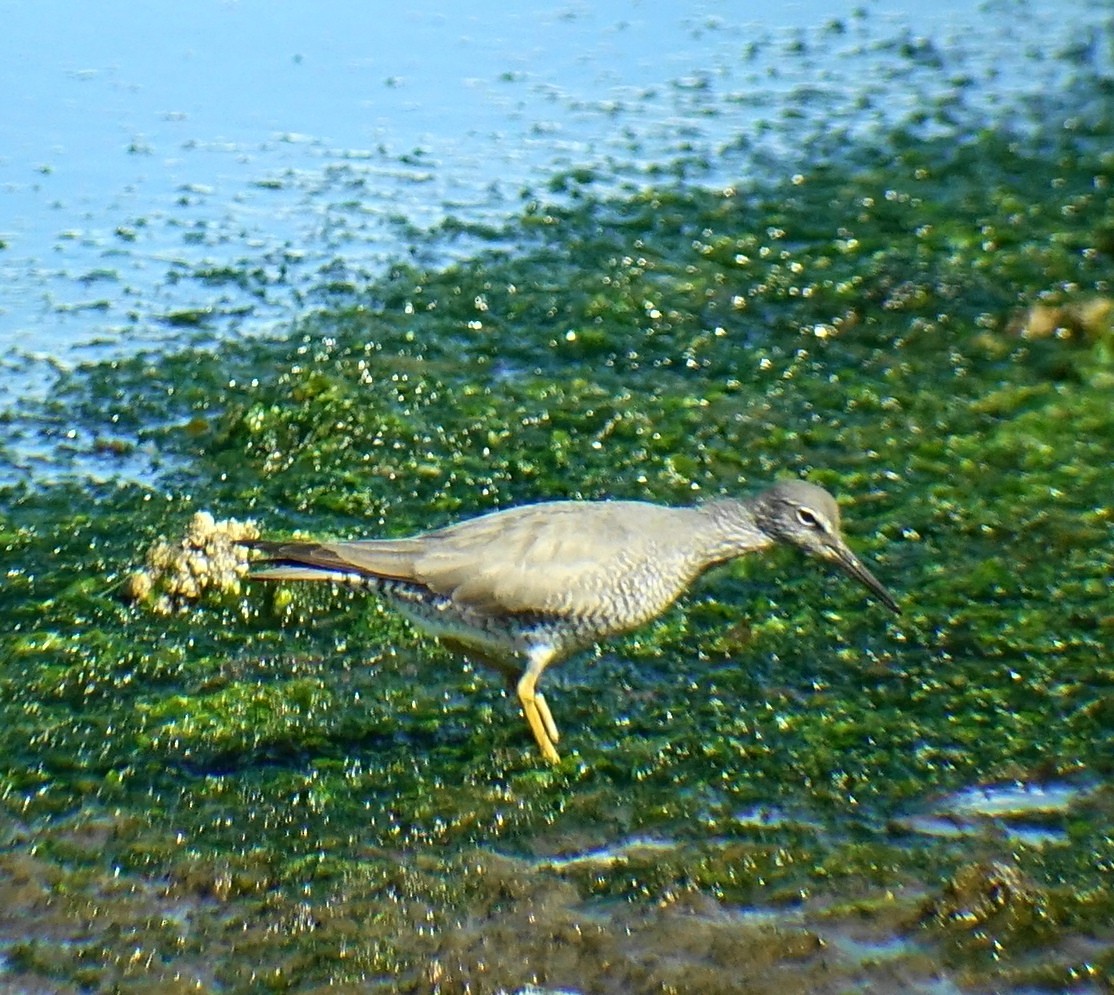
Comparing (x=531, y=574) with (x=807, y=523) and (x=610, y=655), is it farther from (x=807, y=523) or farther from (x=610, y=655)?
(x=807, y=523)

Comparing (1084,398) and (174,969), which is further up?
(174,969)

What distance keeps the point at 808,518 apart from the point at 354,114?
6.68m

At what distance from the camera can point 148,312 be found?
366 inches

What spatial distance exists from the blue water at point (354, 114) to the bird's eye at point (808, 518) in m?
3.85

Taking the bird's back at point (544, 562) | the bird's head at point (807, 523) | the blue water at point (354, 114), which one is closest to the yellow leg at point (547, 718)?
the bird's back at point (544, 562)

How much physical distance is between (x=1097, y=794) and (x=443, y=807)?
6.21 feet

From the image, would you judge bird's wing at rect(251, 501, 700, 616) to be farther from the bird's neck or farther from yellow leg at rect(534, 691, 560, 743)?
yellow leg at rect(534, 691, 560, 743)

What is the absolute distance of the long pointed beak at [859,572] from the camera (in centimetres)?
616

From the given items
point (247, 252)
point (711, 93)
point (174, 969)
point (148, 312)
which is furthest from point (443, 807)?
point (711, 93)

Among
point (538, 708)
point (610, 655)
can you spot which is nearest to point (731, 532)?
point (610, 655)

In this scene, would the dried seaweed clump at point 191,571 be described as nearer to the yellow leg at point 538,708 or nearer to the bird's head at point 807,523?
the yellow leg at point 538,708

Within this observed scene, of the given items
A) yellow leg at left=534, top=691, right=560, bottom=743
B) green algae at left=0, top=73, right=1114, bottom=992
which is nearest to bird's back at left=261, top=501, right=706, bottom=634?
yellow leg at left=534, top=691, right=560, bottom=743

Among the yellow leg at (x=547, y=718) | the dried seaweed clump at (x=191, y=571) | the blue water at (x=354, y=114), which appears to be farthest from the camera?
the blue water at (x=354, y=114)

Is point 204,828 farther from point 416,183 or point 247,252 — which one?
point 416,183
